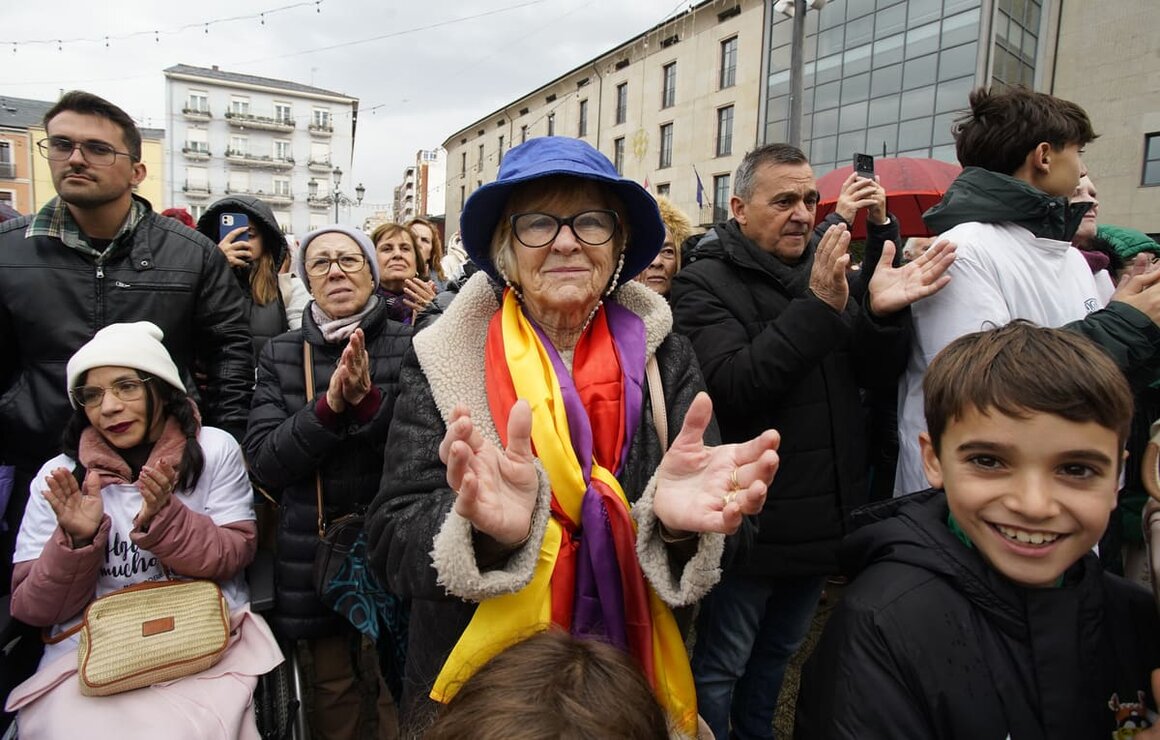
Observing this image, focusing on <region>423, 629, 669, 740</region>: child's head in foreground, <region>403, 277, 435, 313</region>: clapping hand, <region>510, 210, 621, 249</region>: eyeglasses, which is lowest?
<region>423, 629, 669, 740</region>: child's head in foreground

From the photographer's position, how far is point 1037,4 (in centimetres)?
1722

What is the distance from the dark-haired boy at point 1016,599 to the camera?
4.05 feet

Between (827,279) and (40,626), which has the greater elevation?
(827,279)

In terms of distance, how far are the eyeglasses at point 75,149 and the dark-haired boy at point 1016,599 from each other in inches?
119

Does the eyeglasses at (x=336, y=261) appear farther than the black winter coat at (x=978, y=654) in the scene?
Yes

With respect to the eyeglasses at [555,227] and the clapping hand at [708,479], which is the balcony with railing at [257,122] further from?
the clapping hand at [708,479]

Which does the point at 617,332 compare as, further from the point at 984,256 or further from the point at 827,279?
the point at 984,256

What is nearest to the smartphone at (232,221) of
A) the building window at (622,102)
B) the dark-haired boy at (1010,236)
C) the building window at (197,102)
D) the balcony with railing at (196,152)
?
the dark-haired boy at (1010,236)

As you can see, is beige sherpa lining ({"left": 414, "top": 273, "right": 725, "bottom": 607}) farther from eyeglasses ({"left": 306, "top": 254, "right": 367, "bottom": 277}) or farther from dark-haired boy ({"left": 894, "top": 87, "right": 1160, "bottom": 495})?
eyeglasses ({"left": 306, "top": 254, "right": 367, "bottom": 277})

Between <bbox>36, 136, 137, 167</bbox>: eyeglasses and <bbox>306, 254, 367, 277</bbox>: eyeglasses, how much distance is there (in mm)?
822

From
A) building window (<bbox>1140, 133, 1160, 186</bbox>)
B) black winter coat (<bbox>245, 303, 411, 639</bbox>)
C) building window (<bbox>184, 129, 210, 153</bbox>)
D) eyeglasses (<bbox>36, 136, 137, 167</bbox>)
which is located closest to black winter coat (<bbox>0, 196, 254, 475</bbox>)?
eyeglasses (<bbox>36, 136, 137, 167</bbox>)

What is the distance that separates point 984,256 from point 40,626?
10.5 feet

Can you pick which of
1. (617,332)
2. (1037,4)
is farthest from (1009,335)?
(1037,4)

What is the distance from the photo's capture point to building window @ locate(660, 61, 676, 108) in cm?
2755
